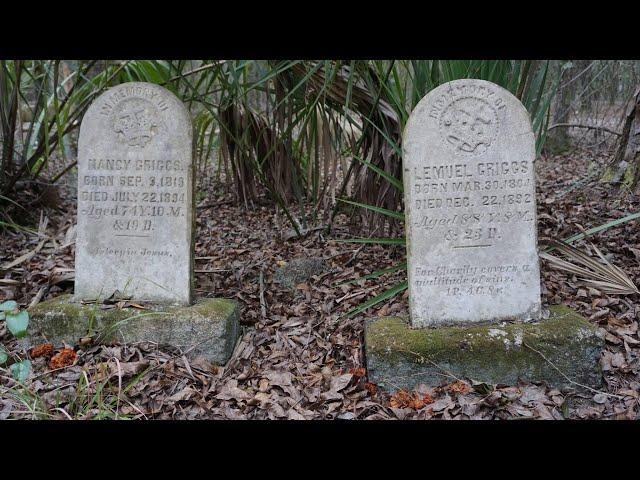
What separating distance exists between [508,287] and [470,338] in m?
0.39

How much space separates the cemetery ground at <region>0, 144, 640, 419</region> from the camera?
9.04 ft

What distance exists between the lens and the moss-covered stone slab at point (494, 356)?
2.93 m

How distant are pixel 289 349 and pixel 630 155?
358cm

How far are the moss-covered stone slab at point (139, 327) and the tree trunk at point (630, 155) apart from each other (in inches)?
146

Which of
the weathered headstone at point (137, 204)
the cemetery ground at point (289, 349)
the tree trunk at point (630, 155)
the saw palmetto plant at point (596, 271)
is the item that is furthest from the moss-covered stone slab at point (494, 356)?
the tree trunk at point (630, 155)

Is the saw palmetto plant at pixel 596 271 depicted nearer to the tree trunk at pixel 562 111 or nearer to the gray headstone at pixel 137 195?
the gray headstone at pixel 137 195

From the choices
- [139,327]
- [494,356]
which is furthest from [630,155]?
[139,327]

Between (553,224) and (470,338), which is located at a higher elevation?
(553,224)

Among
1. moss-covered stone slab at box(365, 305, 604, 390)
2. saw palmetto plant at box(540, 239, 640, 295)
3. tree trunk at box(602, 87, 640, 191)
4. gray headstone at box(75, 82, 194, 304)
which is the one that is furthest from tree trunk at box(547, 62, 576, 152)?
gray headstone at box(75, 82, 194, 304)

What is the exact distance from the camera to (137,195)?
3.43 m

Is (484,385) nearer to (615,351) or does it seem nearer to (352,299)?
(615,351)

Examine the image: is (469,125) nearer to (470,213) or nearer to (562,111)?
(470,213)

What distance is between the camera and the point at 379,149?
444cm

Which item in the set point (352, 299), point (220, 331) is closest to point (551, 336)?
point (352, 299)
